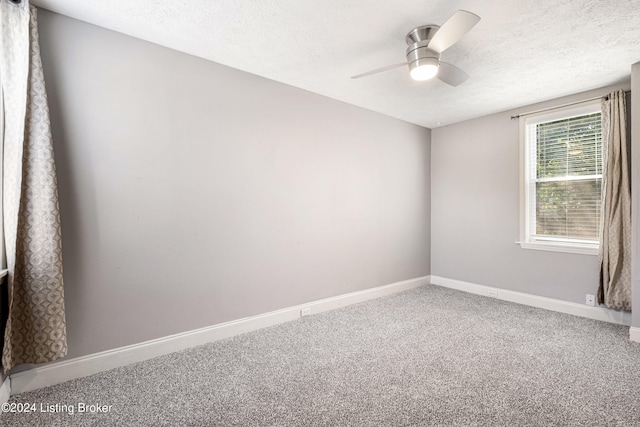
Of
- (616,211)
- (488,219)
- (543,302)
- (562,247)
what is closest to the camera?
(616,211)

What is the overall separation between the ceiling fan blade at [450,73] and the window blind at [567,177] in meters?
2.00

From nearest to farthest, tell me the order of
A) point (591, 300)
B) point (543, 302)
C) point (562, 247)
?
point (591, 300), point (562, 247), point (543, 302)

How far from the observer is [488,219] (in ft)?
13.4

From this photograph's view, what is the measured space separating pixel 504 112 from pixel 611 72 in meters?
1.14

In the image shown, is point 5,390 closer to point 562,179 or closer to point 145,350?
point 145,350

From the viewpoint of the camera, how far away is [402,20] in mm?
2053

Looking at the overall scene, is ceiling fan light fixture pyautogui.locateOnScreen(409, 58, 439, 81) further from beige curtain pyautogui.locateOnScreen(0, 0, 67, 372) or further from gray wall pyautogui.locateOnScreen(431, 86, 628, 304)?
beige curtain pyautogui.locateOnScreen(0, 0, 67, 372)

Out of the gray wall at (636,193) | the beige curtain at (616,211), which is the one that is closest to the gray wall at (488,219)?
the beige curtain at (616,211)

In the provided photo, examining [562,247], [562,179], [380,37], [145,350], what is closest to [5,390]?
[145,350]

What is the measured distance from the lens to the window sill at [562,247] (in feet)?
10.6

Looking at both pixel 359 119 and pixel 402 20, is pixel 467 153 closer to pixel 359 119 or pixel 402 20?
pixel 359 119

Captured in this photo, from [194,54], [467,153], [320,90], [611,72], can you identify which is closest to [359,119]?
[320,90]

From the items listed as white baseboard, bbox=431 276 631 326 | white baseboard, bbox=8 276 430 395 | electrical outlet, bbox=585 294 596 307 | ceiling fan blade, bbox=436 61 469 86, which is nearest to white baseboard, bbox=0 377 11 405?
white baseboard, bbox=8 276 430 395

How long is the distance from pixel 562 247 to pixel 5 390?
495 centimetres
